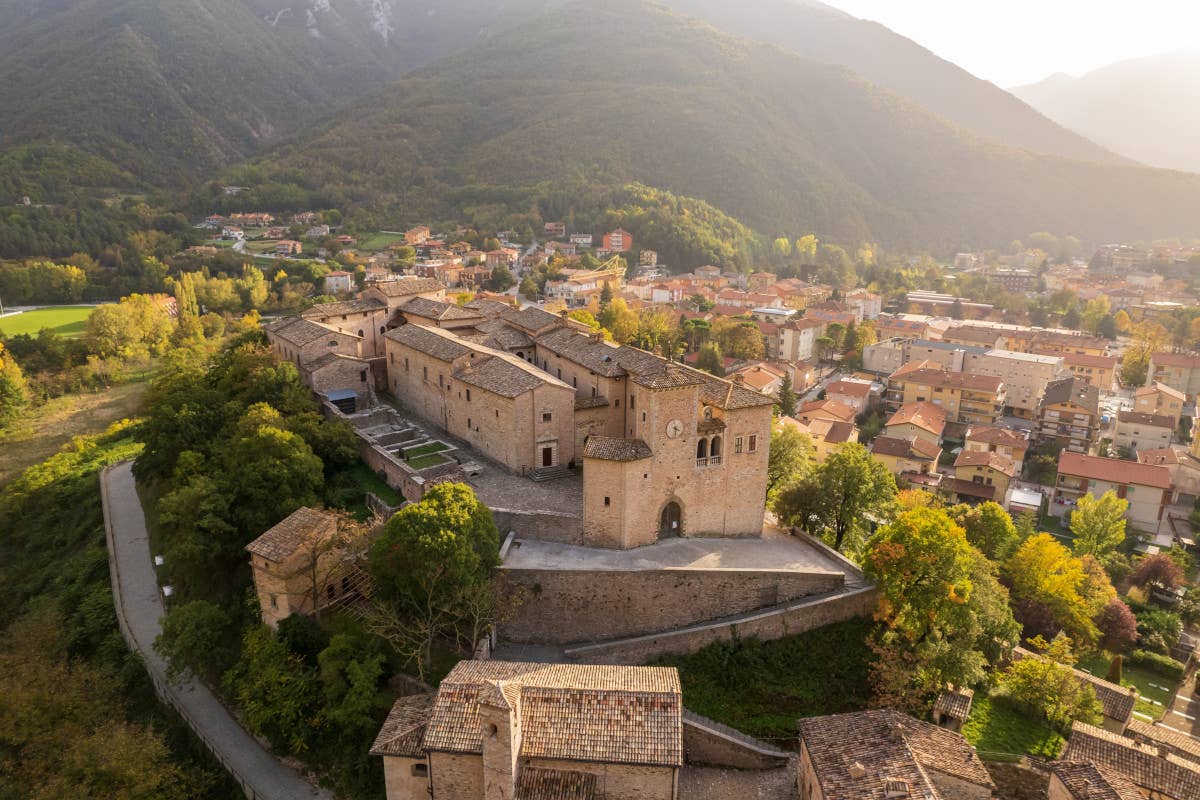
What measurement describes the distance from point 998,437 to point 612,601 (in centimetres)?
4642

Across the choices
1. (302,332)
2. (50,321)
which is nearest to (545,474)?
(302,332)

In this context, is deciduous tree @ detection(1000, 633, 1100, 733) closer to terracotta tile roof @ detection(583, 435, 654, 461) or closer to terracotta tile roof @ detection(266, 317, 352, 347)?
terracotta tile roof @ detection(583, 435, 654, 461)

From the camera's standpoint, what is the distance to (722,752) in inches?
874

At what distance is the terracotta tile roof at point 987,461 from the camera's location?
54750 millimetres

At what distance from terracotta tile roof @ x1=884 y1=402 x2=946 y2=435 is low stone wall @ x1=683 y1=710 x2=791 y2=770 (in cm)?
4403

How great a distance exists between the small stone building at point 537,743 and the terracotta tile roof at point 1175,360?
8404 cm

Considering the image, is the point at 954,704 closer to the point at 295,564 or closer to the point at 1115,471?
the point at 295,564

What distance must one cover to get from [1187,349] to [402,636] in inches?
4156

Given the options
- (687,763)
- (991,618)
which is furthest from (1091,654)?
(687,763)

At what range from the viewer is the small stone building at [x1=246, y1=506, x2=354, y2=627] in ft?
81.3

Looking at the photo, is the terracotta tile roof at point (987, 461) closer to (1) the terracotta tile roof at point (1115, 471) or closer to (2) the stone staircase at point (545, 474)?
(1) the terracotta tile roof at point (1115, 471)

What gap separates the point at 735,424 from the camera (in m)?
28.4

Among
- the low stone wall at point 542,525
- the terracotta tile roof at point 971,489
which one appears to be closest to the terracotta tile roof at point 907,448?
the terracotta tile roof at point 971,489

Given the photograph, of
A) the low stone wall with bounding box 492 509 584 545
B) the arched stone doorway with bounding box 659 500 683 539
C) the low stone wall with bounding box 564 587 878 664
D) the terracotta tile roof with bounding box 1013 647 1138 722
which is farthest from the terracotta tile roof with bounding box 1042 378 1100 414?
the low stone wall with bounding box 492 509 584 545
